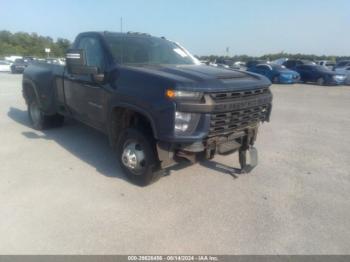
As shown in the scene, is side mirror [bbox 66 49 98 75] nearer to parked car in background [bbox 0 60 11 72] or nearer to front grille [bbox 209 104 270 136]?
front grille [bbox 209 104 270 136]

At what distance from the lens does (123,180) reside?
4.07 metres

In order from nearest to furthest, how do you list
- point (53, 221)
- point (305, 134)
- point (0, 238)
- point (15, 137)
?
point (0, 238) → point (53, 221) → point (15, 137) → point (305, 134)

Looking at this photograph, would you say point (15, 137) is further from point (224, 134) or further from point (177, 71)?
point (224, 134)

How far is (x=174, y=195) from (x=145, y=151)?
2.20 feet

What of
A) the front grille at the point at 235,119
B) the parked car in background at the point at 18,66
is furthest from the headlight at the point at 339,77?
the parked car in background at the point at 18,66

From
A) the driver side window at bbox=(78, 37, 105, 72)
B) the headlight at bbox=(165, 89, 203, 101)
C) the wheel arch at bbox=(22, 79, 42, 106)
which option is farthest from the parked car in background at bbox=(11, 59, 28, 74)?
the headlight at bbox=(165, 89, 203, 101)

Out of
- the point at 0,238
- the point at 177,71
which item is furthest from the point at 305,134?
the point at 0,238

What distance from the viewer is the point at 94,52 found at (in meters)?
4.46

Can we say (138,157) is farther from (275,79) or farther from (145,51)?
(275,79)

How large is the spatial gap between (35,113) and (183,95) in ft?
15.6

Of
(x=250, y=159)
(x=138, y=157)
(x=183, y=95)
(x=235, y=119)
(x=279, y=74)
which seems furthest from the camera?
(x=279, y=74)

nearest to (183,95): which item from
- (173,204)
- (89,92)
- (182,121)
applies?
(182,121)

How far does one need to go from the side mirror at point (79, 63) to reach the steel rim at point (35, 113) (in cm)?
298

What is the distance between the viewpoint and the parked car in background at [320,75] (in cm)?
2053
